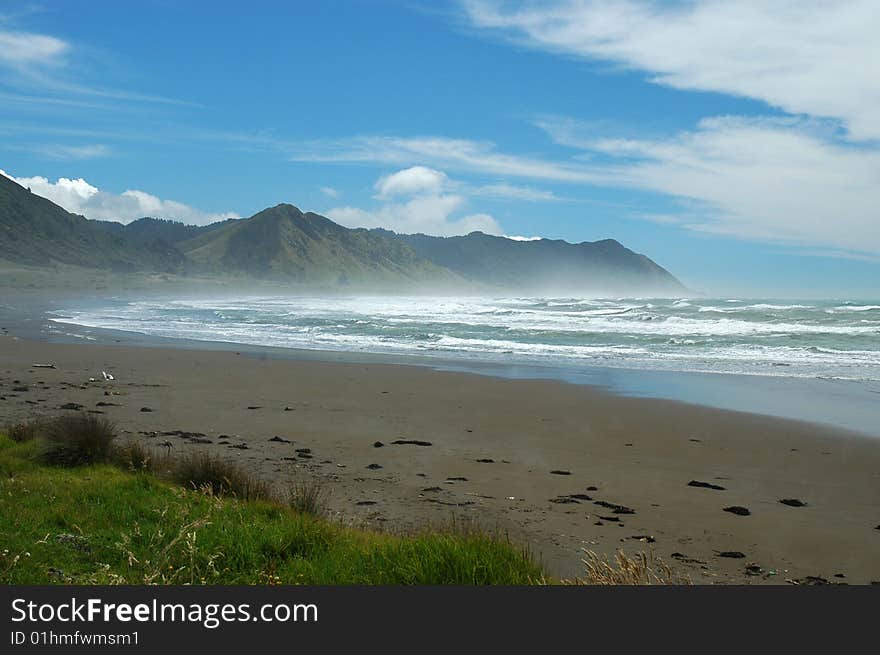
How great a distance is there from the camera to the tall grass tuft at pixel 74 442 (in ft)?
24.3

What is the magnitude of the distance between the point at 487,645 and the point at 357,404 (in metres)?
11.6

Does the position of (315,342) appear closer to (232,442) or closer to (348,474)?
(232,442)

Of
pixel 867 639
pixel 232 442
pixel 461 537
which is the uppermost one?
pixel 867 639

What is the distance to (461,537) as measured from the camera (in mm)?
4637

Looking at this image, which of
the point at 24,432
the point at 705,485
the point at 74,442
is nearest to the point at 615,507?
the point at 705,485

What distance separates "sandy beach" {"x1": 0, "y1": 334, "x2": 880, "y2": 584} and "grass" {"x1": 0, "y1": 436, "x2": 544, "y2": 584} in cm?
139

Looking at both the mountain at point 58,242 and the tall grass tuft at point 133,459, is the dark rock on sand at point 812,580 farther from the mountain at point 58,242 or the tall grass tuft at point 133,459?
the mountain at point 58,242

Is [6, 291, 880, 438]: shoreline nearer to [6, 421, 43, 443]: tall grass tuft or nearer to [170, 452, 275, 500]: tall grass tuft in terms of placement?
[170, 452, 275, 500]: tall grass tuft

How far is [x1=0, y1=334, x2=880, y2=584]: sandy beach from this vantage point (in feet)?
21.6

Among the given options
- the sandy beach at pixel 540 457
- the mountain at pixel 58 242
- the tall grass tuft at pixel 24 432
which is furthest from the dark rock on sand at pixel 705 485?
the mountain at pixel 58 242

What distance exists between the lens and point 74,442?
24.6 ft

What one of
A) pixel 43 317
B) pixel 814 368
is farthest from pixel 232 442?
pixel 43 317

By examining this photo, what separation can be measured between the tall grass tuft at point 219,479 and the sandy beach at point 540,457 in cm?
86

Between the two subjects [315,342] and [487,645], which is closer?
[487,645]
